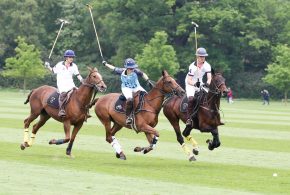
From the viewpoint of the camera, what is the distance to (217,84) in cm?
2038

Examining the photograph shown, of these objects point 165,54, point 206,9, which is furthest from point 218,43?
point 165,54

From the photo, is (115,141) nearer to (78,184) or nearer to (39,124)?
(39,124)

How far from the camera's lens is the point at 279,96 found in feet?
271

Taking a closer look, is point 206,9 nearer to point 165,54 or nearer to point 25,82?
point 165,54

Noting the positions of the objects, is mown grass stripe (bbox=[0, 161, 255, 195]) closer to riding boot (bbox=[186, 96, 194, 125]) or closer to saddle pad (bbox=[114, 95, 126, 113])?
saddle pad (bbox=[114, 95, 126, 113])

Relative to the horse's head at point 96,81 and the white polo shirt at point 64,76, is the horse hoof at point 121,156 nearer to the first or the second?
the horse's head at point 96,81

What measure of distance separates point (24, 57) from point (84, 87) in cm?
5782

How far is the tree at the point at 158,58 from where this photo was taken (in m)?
76.9

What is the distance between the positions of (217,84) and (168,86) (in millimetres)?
1167

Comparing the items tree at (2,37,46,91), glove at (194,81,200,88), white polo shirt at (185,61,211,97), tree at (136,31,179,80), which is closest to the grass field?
white polo shirt at (185,61,211,97)

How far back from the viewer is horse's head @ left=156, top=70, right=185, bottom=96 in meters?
20.2

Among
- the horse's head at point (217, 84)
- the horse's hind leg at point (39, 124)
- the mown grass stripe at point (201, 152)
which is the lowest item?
the mown grass stripe at point (201, 152)

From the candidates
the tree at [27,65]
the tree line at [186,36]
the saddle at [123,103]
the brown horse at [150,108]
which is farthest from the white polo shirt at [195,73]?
the tree at [27,65]

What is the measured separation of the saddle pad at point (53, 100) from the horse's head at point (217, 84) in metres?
4.17
